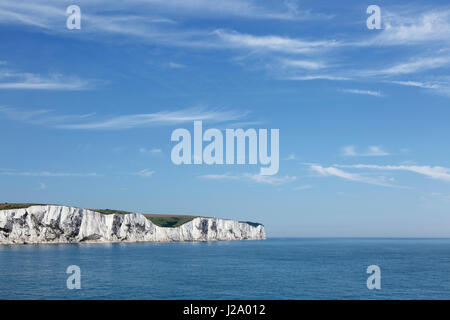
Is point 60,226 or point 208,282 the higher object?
point 60,226

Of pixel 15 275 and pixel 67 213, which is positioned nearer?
pixel 15 275

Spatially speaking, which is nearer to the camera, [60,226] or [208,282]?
[208,282]

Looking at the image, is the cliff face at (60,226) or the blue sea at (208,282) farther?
the cliff face at (60,226)

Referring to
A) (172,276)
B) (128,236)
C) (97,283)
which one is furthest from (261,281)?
(128,236)

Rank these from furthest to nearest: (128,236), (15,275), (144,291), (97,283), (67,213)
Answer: (128,236) < (67,213) < (15,275) < (97,283) < (144,291)

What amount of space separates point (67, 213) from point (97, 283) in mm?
94157

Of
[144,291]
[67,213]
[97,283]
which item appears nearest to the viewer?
[144,291]

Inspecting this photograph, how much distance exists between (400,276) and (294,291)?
2641cm

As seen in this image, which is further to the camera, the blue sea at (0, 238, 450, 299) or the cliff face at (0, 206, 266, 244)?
the cliff face at (0, 206, 266, 244)
